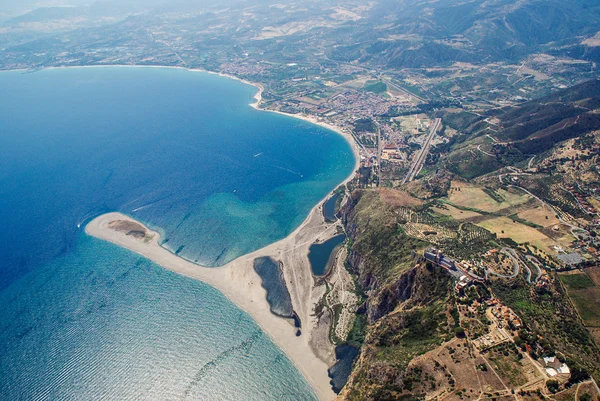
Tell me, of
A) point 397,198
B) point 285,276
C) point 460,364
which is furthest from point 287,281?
point 460,364

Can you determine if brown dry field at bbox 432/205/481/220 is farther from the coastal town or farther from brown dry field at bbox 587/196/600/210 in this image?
brown dry field at bbox 587/196/600/210

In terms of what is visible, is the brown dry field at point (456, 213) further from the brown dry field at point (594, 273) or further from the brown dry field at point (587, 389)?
the brown dry field at point (587, 389)

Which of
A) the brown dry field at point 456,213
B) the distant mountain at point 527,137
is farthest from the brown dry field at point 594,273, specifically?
the distant mountain at point 527,137

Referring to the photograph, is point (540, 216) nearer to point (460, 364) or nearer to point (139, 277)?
point (460, 364)

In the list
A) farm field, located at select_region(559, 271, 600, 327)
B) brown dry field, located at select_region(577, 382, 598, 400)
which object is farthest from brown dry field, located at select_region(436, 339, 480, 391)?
farm field, located at select_region(559, 271, 600, 327)

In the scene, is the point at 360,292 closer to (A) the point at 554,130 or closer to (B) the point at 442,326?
(B) the point at 442,326
